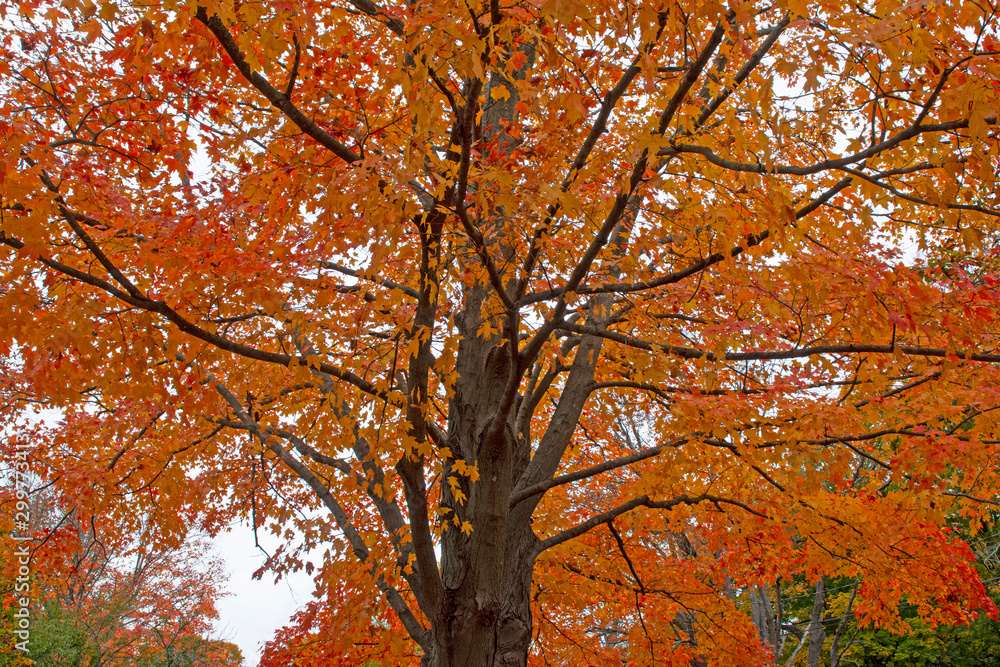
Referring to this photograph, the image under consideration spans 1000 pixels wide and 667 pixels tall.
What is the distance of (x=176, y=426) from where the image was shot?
458 centimetres

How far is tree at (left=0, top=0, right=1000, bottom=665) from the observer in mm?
2857

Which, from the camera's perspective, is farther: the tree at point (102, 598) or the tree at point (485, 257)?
the tree at point (102, 598)

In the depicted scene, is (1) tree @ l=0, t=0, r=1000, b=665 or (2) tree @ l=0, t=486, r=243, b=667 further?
(2) tree @ l=0, t=486, r=243, b=667

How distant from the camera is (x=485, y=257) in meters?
3.05

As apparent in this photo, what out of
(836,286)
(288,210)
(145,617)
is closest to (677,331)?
(836,286)

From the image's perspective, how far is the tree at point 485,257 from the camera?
9.37ft

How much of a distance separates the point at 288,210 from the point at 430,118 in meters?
1.56
